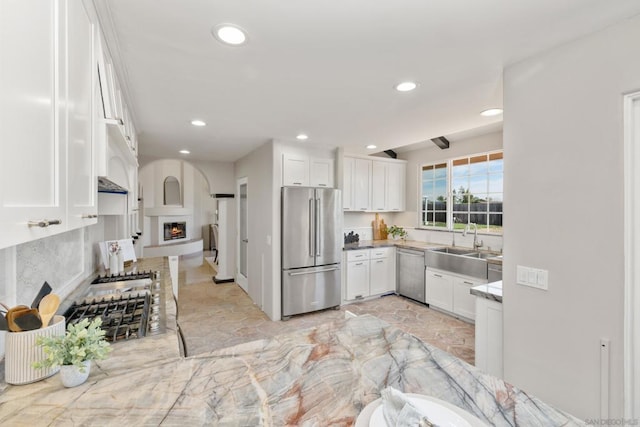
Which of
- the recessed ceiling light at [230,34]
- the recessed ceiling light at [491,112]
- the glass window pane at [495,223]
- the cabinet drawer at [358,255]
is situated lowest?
the cabinet drawer at [358,255]

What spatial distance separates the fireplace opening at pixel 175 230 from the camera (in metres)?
9.48

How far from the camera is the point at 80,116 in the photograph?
1021 mm

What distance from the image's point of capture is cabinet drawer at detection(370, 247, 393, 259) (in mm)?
4563

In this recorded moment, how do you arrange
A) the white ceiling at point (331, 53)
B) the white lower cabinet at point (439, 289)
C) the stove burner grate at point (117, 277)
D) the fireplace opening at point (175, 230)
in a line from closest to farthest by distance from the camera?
the white ceiling at point (331, 53) → the stove burner grate at point (117, 277) → the white lower cabinet at point (439, 289) → the fireplace opening at point (175, 230)

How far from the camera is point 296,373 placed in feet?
3.36

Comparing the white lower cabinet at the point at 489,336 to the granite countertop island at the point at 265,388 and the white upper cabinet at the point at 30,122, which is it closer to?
the granite countertop island at the point at 265,388

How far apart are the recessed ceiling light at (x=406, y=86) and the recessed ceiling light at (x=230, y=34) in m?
1.16

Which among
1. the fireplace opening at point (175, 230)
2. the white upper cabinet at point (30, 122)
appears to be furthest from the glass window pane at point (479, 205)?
the fireplace opening at point (175, 230)

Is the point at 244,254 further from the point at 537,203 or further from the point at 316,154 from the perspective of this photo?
the point at 537,203

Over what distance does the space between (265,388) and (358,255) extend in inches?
141

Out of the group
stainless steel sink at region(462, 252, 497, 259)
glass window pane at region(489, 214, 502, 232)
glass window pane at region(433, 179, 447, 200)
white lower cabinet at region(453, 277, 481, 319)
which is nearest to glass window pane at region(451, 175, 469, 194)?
glass window pane at region(433, 179, 447, 200)

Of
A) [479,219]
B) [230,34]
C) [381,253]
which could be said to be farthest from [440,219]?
[230,34]

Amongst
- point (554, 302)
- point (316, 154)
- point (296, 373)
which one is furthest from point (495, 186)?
point (296, 373)

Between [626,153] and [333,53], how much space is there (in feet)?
5.19
